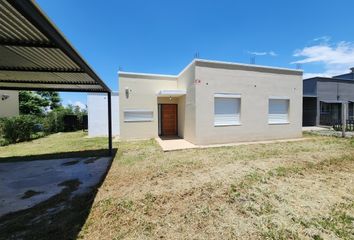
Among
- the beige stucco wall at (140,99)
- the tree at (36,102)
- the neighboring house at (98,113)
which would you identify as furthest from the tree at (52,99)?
the beige stucco wall at (140,99)

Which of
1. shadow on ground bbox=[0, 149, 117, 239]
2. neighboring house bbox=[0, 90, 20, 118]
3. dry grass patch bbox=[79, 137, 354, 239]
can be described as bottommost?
shadow on ground bbox=[0, 149, 117, 239]

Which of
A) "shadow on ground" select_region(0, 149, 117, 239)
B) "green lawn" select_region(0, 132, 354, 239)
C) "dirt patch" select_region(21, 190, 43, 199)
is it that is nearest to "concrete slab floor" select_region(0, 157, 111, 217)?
"dirt patch" select_region(21, 190, 43, 199)

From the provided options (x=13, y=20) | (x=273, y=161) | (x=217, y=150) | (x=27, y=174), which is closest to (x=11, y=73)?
(x=27, y=174)

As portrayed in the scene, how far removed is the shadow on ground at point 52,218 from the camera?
8.51 ft

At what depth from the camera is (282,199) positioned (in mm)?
3494

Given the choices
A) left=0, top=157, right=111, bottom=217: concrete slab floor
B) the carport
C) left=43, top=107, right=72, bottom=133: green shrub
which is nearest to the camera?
the carport

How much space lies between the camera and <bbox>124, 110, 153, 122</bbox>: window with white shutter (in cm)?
1145

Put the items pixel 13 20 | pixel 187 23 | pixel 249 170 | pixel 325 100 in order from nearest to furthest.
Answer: pixel 13 20 < pixel 249 170 < pixel 187 23 < pixel 325 100

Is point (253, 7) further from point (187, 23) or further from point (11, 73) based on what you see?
point (11, 73)

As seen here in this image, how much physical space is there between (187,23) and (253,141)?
8334 millimetres

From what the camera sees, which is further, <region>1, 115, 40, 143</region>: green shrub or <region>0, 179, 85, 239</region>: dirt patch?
<region>1, 115, 40, 143</region>: green shrub

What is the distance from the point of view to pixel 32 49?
3746 mm

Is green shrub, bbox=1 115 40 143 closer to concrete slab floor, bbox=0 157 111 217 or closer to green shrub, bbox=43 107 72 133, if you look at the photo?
green shrub, bbox=43 107 72 133

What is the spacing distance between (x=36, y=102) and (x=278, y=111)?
97.2 feet
